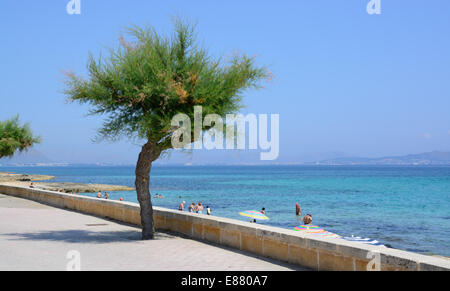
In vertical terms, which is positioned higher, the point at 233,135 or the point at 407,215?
the point at 233,135

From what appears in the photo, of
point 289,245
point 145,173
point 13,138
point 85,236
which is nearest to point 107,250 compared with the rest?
point 85,236

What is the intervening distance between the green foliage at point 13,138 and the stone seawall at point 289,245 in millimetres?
21781

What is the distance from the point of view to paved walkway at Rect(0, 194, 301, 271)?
7516mm

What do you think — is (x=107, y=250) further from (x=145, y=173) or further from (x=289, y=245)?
(x=289, y=245)

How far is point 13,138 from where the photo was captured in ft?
108

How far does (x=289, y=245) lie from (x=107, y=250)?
3.65 m

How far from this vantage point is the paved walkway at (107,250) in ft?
24.7

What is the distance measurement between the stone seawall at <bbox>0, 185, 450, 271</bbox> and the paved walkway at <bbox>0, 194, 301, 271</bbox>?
0.24 meters

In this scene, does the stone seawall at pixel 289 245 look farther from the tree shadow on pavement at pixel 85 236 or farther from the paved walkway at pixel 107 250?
the tree shadow on pavement at pixel 85 236

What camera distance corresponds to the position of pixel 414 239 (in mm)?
30125
